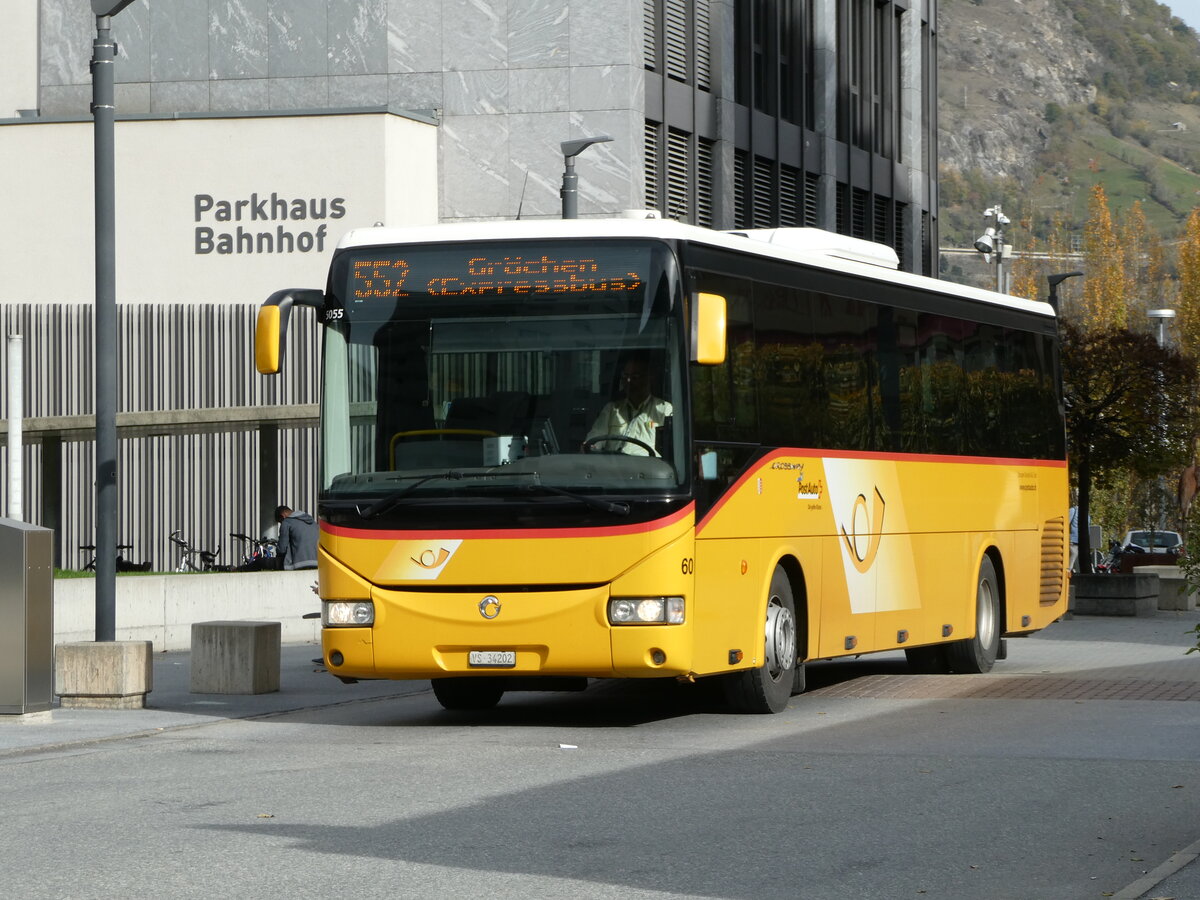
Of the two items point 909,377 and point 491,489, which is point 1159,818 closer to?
point 491,489

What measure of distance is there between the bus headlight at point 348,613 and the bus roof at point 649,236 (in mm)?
2334

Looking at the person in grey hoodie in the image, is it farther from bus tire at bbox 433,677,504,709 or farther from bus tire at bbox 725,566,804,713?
bus tire at bbox 725,566,804,713

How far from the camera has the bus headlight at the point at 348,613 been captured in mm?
13750

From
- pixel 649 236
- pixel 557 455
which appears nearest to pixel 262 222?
pixel 649 236

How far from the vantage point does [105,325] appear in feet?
52.0

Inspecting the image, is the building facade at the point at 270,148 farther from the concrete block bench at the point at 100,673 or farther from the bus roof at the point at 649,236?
the bus roof at the point at 649,236

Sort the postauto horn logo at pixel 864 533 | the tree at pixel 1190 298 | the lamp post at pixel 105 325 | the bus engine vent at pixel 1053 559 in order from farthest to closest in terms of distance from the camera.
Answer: the tree at pixel 1190 298 < the bus engine vent at pixel 1053 559 < the postauto horn logo at pixel 864 533 < the lamp post at pixel 105 325

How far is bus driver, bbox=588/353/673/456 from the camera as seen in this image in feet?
44.0

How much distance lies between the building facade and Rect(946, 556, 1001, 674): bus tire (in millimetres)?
13429

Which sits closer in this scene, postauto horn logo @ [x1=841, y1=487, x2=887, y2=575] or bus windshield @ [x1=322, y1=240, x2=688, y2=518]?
bus windshield @ [x1=322, y1=240, x2=688, y2=518]

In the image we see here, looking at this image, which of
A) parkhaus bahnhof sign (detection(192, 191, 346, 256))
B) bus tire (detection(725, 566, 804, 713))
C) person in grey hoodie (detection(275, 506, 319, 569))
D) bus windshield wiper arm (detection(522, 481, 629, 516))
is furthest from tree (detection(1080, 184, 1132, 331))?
bus windshield wiper arm (detection(522, 481, 629, 516))

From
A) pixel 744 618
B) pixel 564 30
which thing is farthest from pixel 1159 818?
pixel 564 30

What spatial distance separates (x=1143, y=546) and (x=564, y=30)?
3525 centimetres

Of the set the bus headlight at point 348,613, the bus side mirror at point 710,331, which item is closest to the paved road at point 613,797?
the bus headlight at point 348,613
